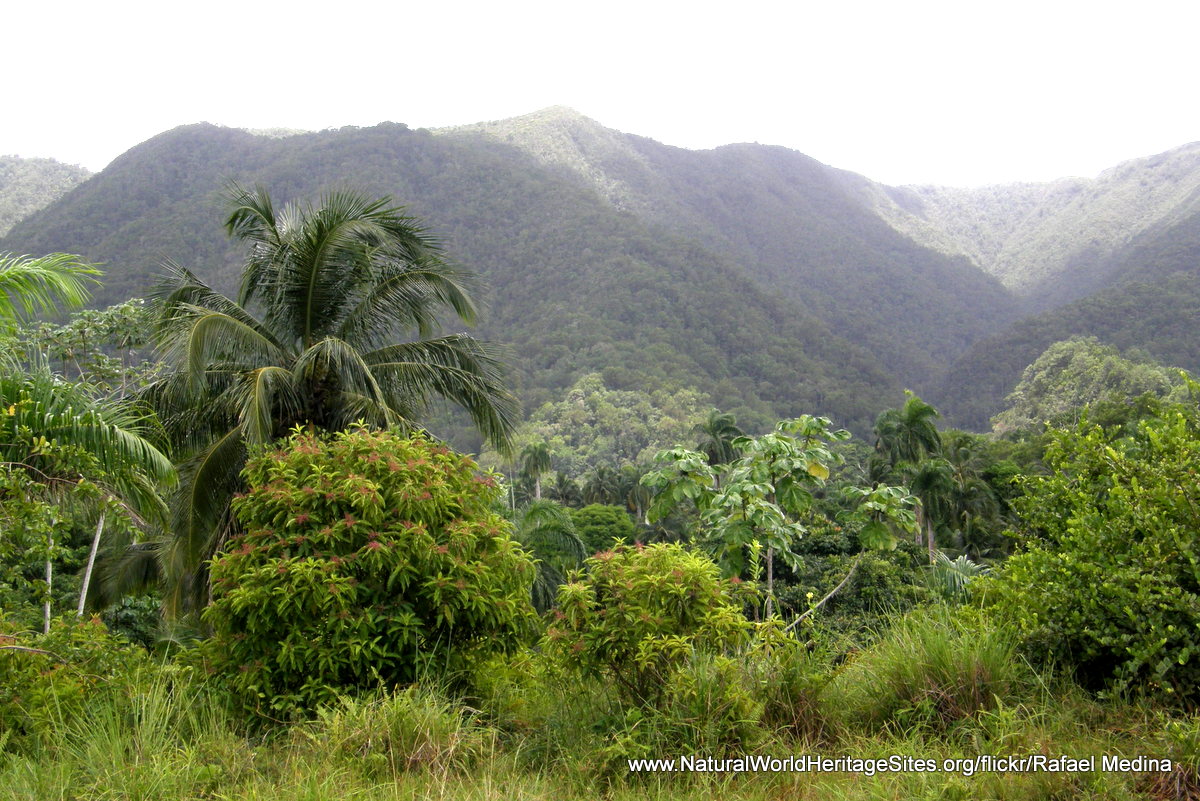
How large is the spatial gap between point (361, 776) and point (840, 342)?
11721cm

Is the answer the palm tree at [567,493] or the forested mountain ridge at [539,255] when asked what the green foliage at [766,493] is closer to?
the palm tree at [567,493]

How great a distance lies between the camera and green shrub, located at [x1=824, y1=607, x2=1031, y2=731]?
417 centimetres

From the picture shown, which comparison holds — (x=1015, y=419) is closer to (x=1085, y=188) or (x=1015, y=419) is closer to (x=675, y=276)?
(x=675, y=276)

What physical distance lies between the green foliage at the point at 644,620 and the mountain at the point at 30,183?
87737mm

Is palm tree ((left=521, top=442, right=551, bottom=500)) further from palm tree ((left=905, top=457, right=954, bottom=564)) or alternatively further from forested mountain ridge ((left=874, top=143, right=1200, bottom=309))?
forested mountain ridge ((left=874, top=143, right=1200, bottom=309))

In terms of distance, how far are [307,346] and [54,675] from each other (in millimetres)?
4996

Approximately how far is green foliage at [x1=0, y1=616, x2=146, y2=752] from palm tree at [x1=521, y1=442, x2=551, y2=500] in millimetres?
48285

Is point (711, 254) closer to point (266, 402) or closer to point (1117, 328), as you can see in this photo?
point (1117, 328)

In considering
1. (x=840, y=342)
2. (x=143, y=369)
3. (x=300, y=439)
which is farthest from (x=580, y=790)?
(x=840, y=342)

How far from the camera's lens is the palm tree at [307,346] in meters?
8.52

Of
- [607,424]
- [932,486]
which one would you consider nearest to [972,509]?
[932,486]

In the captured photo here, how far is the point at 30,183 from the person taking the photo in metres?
99.0

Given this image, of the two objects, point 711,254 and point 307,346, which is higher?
point 711,254

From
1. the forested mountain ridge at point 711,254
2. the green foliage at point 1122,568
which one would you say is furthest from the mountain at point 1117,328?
the green foliage at point 1122,568
